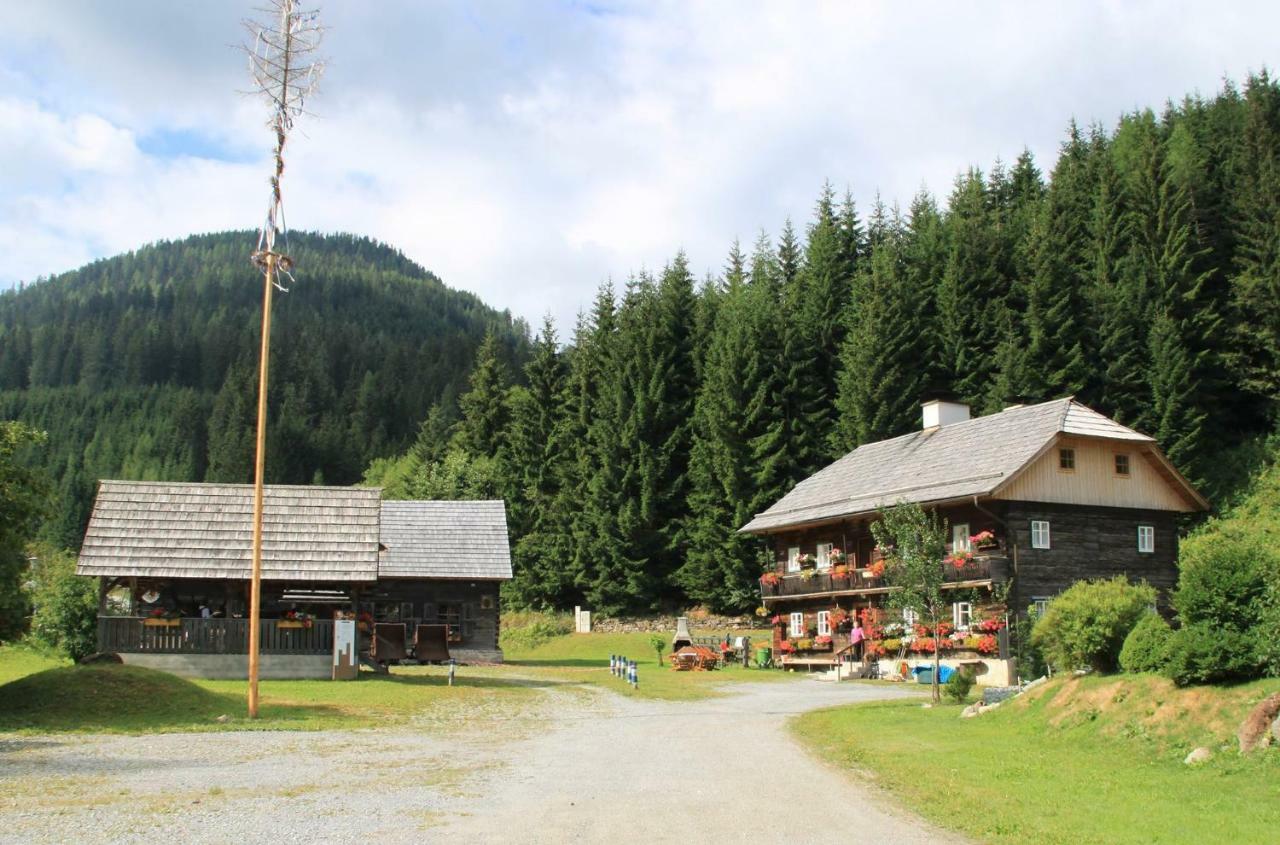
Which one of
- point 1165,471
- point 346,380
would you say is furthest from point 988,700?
point 346,380

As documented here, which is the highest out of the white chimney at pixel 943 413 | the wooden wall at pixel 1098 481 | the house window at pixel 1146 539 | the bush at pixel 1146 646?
the white chimney at pixel 943 413

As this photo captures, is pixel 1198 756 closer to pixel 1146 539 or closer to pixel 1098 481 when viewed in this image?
pixel 1098 481

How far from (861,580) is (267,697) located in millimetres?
21930

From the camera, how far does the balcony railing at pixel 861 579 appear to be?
1411 inches

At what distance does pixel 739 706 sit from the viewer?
26406mm

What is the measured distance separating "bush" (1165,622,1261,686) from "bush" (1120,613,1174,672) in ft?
3.33

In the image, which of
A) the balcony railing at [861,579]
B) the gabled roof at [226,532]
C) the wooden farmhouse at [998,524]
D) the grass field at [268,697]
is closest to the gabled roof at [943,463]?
the wooden farmhouse at [998,524]

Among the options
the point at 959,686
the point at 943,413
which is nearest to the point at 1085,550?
the point at 943,413

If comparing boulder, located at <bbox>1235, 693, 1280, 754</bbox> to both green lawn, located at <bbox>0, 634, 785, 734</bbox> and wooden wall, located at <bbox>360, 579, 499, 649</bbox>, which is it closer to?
green lawn, located at <bbox>0, 634, 785, 734</bbox>

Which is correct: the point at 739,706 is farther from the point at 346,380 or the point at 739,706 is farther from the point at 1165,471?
the point at 346,380

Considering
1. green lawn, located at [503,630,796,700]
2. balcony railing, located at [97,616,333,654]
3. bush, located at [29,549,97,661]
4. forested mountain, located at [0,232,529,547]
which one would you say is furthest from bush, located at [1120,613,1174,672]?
forested mountain, located at [0,232,529,547]

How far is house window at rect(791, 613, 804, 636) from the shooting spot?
4559cm

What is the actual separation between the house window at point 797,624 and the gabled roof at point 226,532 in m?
19.3

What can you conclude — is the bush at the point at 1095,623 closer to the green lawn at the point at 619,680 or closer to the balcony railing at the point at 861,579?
the balcony railing at the point at 861,579
